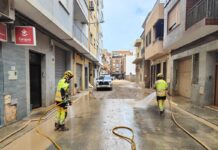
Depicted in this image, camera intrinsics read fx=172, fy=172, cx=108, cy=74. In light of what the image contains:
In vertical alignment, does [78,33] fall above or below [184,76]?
above

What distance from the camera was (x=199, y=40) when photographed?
9.96m

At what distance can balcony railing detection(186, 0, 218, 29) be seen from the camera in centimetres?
766

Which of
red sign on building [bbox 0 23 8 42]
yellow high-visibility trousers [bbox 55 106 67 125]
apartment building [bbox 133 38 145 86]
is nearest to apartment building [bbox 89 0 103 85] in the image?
apartment building [bbox 133 38 145 86]

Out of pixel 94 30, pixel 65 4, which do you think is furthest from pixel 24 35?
pixel 94 30

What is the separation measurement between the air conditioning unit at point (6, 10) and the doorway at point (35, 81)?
3.27 m

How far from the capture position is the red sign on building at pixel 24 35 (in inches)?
240

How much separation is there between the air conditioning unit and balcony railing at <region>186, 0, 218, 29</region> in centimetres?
764

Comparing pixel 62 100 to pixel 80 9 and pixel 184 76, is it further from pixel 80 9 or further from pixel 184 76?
pixel 184 76

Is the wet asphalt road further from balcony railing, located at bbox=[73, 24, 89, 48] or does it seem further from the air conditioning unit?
balcony railing, located at bbox=[73, 24, 89, 48]

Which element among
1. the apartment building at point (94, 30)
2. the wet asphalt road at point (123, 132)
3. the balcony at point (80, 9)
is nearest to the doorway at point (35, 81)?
the wet asphalt road at point (123, 132)

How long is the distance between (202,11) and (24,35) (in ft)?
26.8

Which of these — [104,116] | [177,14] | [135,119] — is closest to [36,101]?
[104,116]

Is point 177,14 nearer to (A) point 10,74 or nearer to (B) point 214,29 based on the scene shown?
(B) point 214,29

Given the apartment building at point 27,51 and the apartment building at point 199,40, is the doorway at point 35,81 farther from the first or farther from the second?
the apartment building at point 199,40
